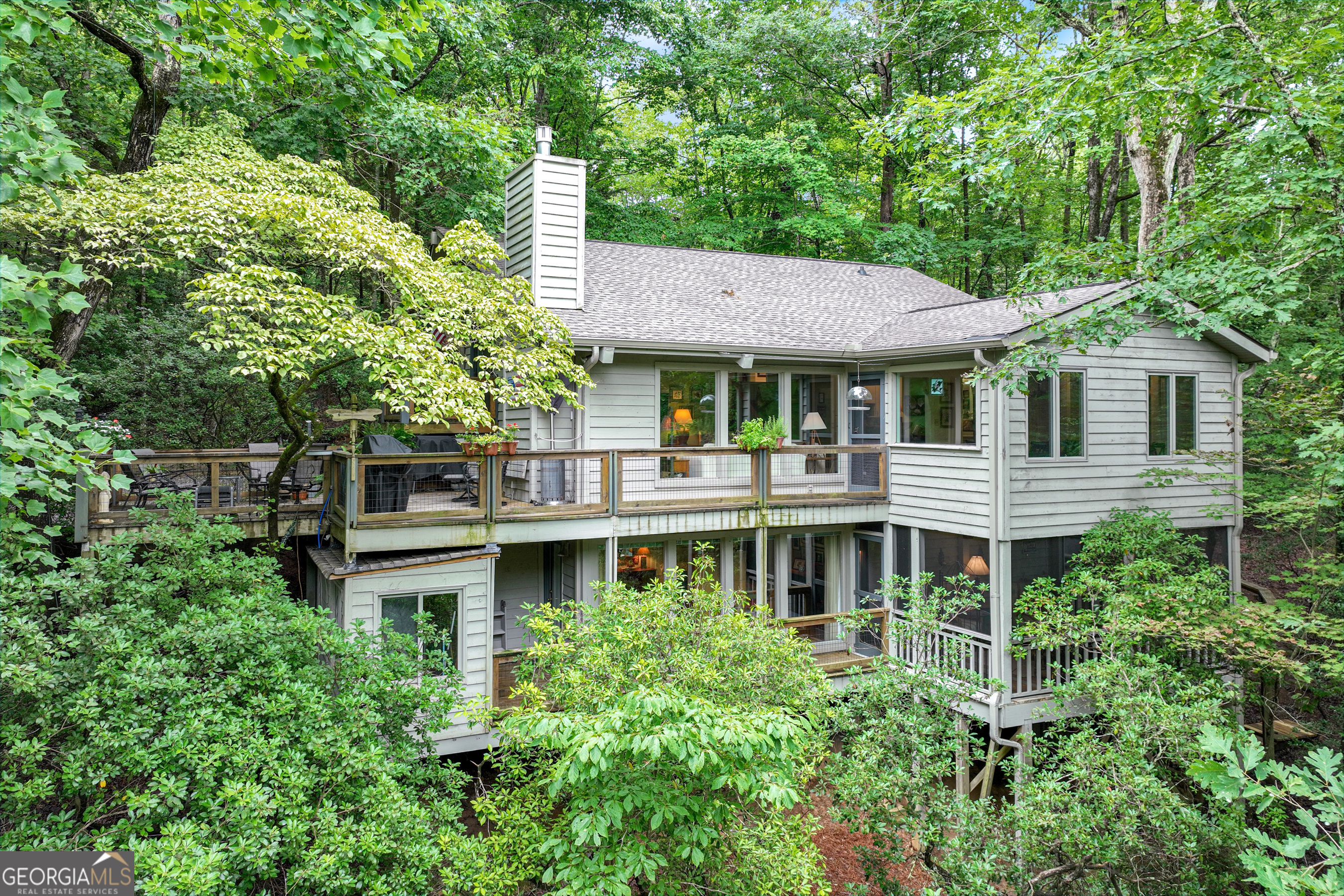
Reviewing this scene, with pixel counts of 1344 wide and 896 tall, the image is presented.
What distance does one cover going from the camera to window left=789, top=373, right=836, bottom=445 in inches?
488

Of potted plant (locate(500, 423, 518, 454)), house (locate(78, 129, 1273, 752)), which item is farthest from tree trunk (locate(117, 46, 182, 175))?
potted plant (locate(500, 423, 518, 454))

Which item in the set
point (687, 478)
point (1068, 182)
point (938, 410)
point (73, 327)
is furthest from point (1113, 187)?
point (73, 327)

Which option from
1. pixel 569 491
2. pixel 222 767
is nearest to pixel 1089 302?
pixel 569 491

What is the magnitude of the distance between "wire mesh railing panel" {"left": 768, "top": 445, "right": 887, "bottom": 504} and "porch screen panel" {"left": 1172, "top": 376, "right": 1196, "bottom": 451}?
4.45m

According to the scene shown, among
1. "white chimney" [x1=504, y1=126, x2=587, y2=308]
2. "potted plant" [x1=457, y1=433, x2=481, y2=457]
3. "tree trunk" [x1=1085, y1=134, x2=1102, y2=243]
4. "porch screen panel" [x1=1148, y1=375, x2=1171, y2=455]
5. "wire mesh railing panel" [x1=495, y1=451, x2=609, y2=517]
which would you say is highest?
"tree trunk" [x1=1085, y1=134, x2=1102, y2=243]

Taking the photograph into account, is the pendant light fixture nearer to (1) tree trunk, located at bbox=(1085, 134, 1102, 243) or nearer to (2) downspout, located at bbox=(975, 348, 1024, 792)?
(2) downspout, located at bbox=(975, 348, 1024, 792)

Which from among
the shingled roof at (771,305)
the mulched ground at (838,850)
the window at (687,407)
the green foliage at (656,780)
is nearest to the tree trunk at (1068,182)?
the shingled roof at (771,305)

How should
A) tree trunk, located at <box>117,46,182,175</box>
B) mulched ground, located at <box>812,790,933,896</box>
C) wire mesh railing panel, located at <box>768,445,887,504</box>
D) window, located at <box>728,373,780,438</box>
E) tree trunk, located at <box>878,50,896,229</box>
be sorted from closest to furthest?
mulched ground, located at <box>812,790,933,896</box>, tree trunk, located at <box>117,46,182,175</box>, wire mesh railing panel, located at <box>768,445,887,504</box>, window, located at <box>728,373,780,438</box>, tree trunk, located at <box>878,50,896,229</box>

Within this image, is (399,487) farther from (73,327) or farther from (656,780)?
(656,780)

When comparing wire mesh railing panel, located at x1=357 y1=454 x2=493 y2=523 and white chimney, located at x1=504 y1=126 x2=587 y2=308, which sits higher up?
white chimney, located at x1=504 y1=126 x2=587 y2=308

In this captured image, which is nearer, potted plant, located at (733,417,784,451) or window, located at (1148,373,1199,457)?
potted plant, located at (733,417,784,451)

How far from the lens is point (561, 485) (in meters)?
10.5

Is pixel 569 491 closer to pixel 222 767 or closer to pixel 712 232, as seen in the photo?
pixel 222 767

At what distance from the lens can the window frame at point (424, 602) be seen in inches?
335
